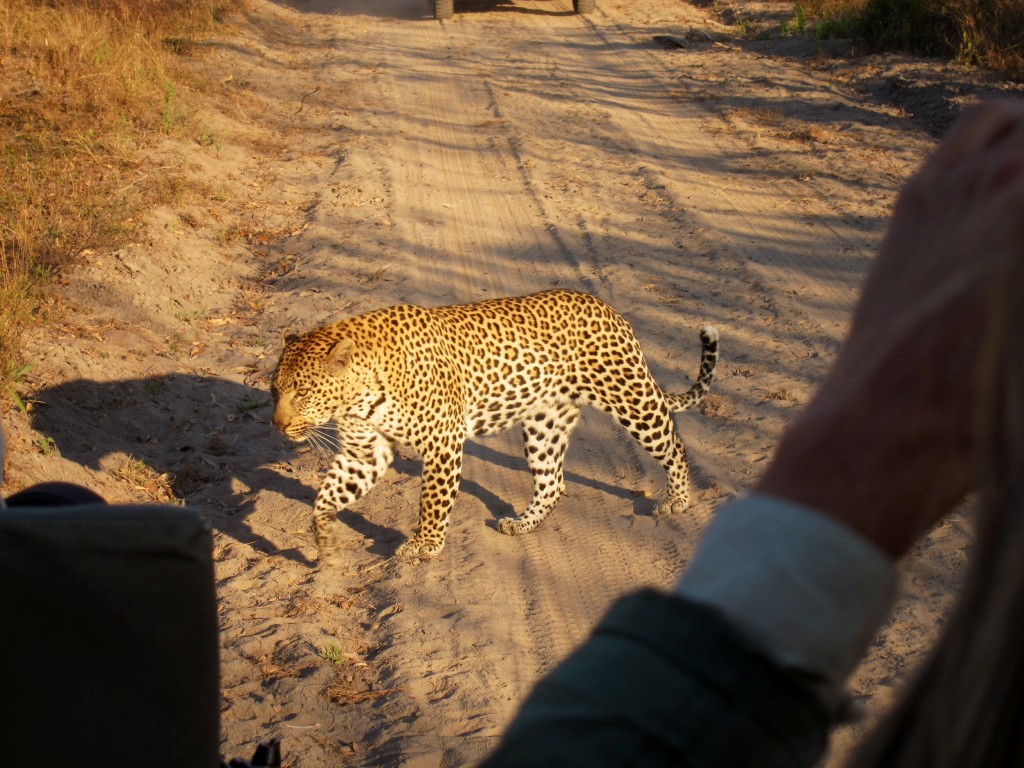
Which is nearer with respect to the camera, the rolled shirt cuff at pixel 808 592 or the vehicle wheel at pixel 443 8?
the rolled shirt cuff at pixel 808 592

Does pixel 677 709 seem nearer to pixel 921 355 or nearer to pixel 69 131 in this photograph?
pixel 921 355

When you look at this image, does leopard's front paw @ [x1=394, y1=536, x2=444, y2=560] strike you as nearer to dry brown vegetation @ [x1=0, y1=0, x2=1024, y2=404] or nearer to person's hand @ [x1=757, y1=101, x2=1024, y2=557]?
dry brown vegetation @ [x1=0, y1=0, x2=1024, y2=404]

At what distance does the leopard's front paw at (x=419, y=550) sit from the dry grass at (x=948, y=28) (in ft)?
34.7

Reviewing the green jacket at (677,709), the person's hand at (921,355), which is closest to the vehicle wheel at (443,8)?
the person's hand at (921,355)

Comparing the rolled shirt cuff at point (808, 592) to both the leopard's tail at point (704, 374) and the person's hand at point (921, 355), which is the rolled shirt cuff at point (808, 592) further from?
the leopard's tail at point (704, 374)

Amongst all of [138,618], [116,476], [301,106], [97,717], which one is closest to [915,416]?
[138,618]

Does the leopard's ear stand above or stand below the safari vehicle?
below

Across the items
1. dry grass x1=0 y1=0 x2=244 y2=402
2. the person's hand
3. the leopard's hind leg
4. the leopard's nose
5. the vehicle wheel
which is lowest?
the leopard's hind leg

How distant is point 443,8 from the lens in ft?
70.8

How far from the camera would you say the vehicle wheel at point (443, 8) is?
2148 centimetres

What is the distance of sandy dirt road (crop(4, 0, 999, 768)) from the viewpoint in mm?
4961

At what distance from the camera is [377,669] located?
4871 millimetres

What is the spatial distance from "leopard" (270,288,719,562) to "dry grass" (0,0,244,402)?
204 cm

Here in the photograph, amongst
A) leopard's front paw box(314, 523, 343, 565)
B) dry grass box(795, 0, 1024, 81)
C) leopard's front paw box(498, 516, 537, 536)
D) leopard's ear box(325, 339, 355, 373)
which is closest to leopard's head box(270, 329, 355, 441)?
leopard's ear box(325, 339, 355, 373)
